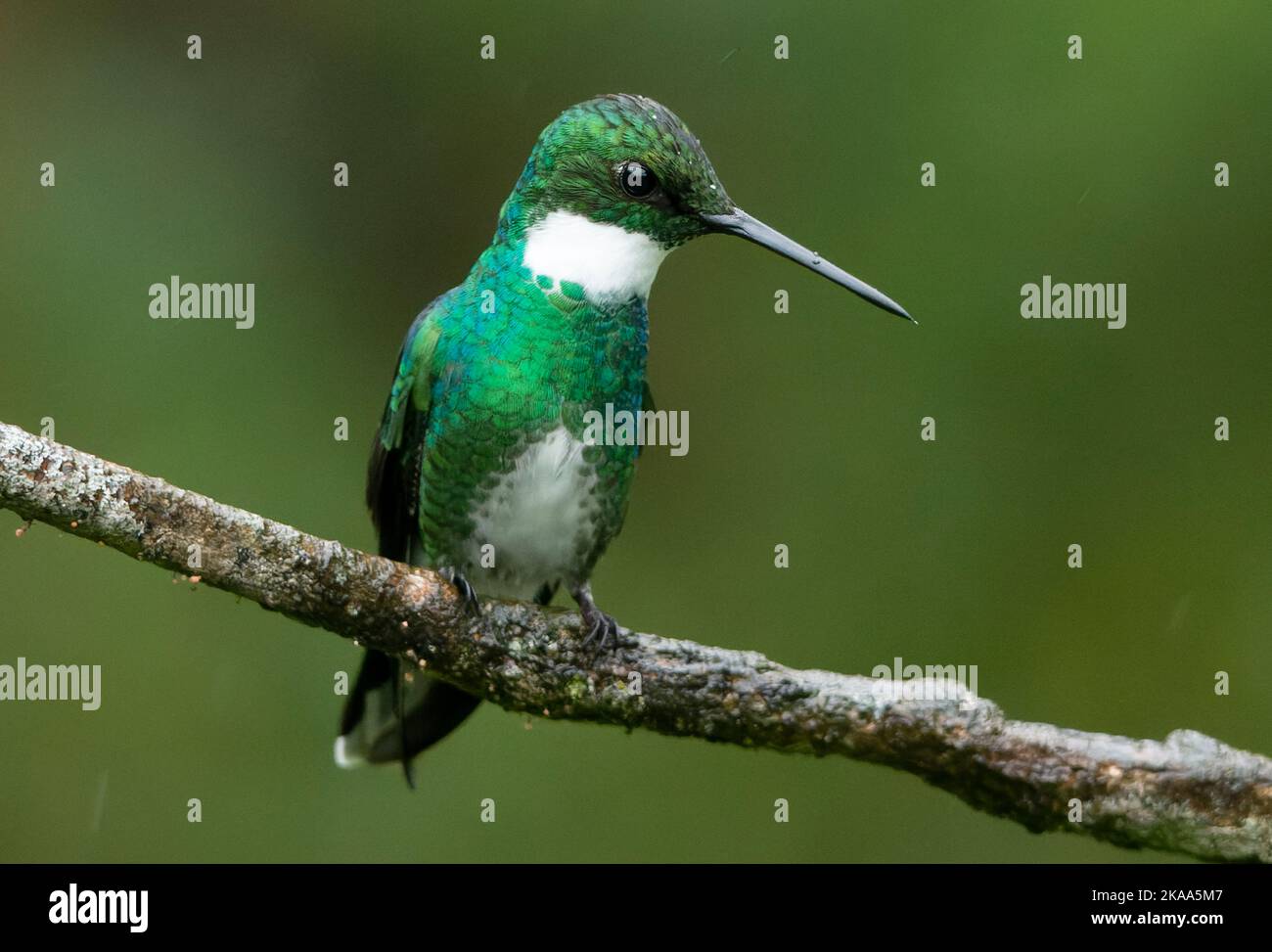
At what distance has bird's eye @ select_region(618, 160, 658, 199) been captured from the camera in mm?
3721

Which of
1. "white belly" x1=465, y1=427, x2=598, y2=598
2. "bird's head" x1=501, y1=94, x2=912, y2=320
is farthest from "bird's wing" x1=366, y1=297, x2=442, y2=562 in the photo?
"bird's head" x1=501, y1=94, x2=912, y2=320

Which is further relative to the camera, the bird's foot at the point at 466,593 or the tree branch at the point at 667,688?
the bird's foot at the point at 466,593

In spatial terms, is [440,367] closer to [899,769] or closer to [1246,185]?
[899,769]

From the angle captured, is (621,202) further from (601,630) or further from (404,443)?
(601,630)

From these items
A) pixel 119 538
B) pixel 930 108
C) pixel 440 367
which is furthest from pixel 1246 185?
pixel 119 538

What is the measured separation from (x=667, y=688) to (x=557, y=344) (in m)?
0.94

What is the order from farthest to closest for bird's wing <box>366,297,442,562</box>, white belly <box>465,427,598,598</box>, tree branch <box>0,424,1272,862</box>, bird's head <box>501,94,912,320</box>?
bird's wing <box>366,297,442,562</box>
white belly <box>465,427,598,598</box>
bird's head <box>501,94,912,320</box>
tree branch <box>0,424,1272,862</box>

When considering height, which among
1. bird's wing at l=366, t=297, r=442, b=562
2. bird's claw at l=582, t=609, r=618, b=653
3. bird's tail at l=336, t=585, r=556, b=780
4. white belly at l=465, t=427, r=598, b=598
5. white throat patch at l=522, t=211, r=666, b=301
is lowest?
bird's tail at l=336, t=585, r=556, b=780

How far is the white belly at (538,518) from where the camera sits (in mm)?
3852

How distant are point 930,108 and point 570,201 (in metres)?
2.70

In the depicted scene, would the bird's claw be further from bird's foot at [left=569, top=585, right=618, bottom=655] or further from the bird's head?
the bird's head

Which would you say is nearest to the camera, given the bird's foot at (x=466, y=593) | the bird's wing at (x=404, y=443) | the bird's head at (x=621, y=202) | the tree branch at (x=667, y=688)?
the tree branch at (x=667, y=688)

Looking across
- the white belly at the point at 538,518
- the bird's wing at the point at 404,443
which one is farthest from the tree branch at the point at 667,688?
the bird's wing at the point at 404,443

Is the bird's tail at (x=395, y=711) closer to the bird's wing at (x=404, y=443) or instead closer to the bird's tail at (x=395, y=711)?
the bird's tail at (x=395, y=711)
